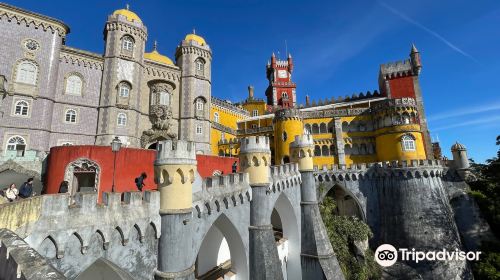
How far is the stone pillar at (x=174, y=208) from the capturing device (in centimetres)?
886

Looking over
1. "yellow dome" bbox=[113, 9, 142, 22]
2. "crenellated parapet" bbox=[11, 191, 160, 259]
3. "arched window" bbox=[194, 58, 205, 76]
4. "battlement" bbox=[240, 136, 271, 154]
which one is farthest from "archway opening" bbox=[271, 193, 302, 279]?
"yellow dome" bbox=[113, 9, 142, 22]

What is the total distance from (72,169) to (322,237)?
741 inches

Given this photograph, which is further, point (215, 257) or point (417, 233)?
point (417, 233)

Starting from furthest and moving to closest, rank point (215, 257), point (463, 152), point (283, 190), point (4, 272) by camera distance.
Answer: point (463, 152)
point (283, 190)
point (215, 257)
point (4, 272)

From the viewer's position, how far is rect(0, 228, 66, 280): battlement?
12.7 ft

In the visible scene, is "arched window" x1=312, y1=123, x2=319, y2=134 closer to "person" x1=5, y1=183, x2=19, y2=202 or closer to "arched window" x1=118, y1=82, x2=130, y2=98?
"arched window" x1=118, y1=82, x2=130, y2=98

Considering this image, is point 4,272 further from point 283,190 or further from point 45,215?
point 283,190

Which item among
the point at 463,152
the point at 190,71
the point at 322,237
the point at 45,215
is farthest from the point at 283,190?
the point at 463,152

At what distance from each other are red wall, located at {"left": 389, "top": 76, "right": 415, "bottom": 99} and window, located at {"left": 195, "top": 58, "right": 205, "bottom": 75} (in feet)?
91.5

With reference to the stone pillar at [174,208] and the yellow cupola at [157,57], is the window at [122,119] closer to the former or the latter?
the yellow cupola at [157,57]

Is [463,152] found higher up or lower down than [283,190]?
higher up

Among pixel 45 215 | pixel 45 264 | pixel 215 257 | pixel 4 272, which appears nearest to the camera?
pixel 45 264

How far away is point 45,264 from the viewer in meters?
4.15

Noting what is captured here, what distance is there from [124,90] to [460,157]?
38802 millimetres
